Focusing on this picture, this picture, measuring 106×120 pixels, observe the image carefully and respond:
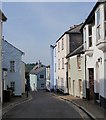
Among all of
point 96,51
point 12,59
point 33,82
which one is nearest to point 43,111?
point 96,51

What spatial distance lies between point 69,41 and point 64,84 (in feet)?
20.8

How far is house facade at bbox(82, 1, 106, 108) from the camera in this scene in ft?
57.0

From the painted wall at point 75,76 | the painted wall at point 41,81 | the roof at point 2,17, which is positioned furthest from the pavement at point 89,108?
the painted wall at point 41,81

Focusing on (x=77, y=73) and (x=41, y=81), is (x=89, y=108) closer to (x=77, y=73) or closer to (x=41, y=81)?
(x=77, y=73)

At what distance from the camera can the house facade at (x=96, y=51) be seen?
57.0ft

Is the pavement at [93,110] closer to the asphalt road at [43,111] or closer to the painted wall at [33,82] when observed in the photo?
the asphalt road at [43,111]

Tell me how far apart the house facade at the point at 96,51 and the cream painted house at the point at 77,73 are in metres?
2.80

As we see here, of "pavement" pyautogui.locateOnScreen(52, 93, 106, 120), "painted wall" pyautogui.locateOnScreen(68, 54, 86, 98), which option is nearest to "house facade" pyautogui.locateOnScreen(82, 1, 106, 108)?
"pavement" pyautogui.locateOnScreen(52, 93, 106, 120)

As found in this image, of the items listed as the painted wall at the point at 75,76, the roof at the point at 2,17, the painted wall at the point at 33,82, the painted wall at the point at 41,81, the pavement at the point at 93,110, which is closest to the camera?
the pavement at the point at 93,110

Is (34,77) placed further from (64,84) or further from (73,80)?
(73,80)

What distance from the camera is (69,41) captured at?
41.5m

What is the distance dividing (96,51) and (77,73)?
1192 centimetres

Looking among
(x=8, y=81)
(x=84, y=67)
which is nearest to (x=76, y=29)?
(x=8, y=81)

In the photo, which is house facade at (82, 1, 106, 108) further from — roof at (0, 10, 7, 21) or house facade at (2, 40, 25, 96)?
house facade at (2, 40, 25, 96)
